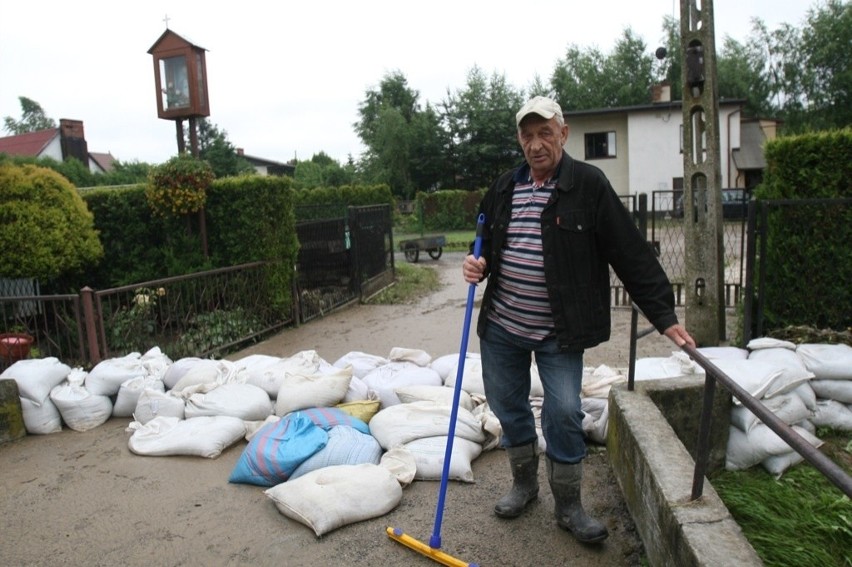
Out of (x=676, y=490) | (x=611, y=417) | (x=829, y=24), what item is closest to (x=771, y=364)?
(x=611, y=417)

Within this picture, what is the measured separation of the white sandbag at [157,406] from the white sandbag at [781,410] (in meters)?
3.47

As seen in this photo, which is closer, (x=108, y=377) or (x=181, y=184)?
(x=108, y=377)

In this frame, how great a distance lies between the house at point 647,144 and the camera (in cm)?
2824

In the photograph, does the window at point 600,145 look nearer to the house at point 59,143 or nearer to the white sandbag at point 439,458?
the house at point 59,143

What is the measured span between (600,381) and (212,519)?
248 centimetres

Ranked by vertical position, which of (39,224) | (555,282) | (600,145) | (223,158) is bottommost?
(555,282)

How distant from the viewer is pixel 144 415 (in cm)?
450

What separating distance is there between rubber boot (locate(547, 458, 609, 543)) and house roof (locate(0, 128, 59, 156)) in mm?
37984

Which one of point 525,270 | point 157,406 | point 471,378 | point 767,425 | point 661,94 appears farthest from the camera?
point 661,94

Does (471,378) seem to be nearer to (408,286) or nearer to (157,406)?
(157,406)

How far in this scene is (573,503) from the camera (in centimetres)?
288

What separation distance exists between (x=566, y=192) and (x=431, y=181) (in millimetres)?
38445

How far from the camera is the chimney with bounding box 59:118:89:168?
35.3 m

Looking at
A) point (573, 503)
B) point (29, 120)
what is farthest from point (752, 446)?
point (29, 120)
